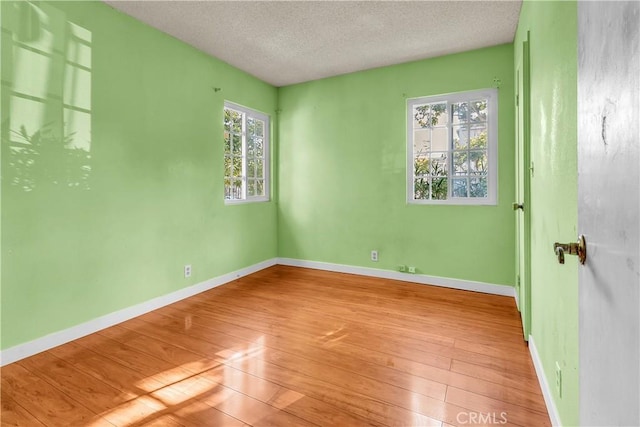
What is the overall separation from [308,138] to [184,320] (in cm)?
289

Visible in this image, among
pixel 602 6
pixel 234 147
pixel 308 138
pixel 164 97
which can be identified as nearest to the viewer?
pixel 602 6

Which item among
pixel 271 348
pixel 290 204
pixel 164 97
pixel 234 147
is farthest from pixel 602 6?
pixel 290 204

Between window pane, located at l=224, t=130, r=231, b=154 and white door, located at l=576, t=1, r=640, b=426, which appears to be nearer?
white door, located at l=576, t=1, r=640, b=426

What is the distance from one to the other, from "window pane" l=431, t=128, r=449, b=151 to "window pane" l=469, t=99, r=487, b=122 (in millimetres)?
306

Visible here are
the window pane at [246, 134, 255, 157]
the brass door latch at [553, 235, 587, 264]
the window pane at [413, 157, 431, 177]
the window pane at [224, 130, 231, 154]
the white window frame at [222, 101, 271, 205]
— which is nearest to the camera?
the brass door latch at [553, 235, 587, 264]

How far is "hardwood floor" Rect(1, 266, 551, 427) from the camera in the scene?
1642 millimetres

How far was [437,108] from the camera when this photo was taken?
152 inches

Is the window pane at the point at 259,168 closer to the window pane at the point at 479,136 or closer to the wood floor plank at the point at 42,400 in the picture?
the window pane at the point at 479,136

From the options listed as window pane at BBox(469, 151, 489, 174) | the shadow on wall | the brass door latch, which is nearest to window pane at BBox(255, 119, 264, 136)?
the shadow on wall

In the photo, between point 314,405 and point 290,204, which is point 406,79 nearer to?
point 290,204

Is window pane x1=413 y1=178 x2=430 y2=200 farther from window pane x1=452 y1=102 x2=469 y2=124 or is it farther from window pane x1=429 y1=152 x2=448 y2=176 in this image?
window pane x1=452 y1=102 x2=469 y2=124

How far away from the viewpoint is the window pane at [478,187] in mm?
3611

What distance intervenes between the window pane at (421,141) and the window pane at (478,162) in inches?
19.4

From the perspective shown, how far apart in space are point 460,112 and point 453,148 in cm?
41
